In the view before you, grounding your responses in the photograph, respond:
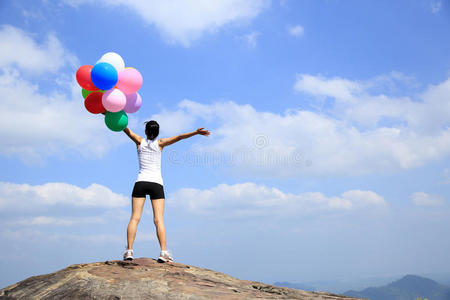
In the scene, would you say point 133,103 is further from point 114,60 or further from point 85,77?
point 85,77

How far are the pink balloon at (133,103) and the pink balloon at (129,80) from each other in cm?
14

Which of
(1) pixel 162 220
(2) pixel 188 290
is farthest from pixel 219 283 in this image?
(1) pixel 162 220

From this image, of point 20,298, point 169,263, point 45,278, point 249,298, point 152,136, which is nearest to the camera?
point 249,298

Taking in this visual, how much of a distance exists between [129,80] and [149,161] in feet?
6.39

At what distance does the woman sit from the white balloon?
1490mm

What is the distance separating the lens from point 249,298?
5.86 metres

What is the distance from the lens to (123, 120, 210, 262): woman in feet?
25.3

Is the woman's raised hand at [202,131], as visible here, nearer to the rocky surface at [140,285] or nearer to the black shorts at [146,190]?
the black shorts at [146,190]

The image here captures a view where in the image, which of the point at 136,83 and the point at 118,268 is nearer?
the point at 118,268

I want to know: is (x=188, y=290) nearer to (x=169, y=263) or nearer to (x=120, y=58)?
(x=169, y=263)

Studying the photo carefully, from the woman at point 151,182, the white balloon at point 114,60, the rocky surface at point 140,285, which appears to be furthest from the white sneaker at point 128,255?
the white balloon at point 114,60

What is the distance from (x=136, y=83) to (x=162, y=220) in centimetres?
324

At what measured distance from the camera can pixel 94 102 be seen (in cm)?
809

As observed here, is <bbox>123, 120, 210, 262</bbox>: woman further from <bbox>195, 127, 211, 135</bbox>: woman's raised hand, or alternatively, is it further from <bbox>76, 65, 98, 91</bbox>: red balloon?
<bbox>76, 65, 98, 91</bbox>: red balloon
